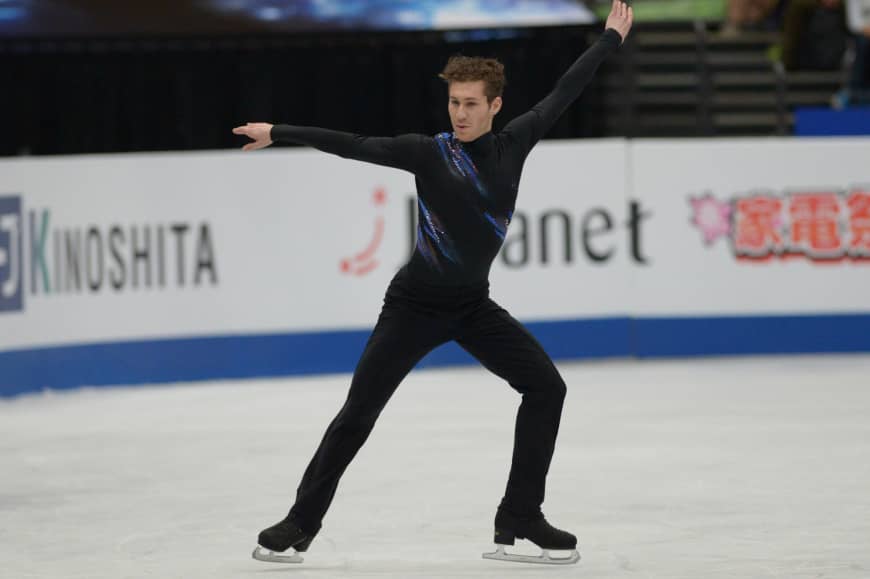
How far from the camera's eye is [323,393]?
10.5 meters

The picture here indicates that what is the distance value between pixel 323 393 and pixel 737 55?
7.35 m

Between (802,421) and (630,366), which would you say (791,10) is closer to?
(630,366)

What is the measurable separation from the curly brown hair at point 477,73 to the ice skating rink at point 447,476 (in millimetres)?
1523

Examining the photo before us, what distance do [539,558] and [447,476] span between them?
1.87m

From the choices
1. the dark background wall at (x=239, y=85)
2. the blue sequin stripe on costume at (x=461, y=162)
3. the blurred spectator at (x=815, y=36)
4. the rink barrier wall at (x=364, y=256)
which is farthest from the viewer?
the blurred spectator at (x=815, y=36)

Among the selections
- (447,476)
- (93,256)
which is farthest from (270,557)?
(93,256)

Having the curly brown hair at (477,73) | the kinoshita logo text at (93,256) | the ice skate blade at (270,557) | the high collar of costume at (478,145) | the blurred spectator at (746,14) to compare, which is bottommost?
the ice skate blade at (270,557)

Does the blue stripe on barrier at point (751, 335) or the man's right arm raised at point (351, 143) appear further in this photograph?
the blue stripe on barrier at point (751, 335)

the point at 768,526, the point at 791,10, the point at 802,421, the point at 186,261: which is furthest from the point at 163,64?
the point at 768,526

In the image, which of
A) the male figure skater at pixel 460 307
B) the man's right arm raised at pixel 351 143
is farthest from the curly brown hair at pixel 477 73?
the man's right arm raised at pixel 351 143

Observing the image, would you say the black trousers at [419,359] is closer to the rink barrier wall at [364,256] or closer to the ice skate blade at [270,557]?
the ice skate blade at [270,557]

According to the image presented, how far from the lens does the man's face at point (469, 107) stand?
5.30 m

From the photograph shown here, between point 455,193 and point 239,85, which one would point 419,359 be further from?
point 239,85

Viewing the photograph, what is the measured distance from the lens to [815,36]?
15.2 metres
